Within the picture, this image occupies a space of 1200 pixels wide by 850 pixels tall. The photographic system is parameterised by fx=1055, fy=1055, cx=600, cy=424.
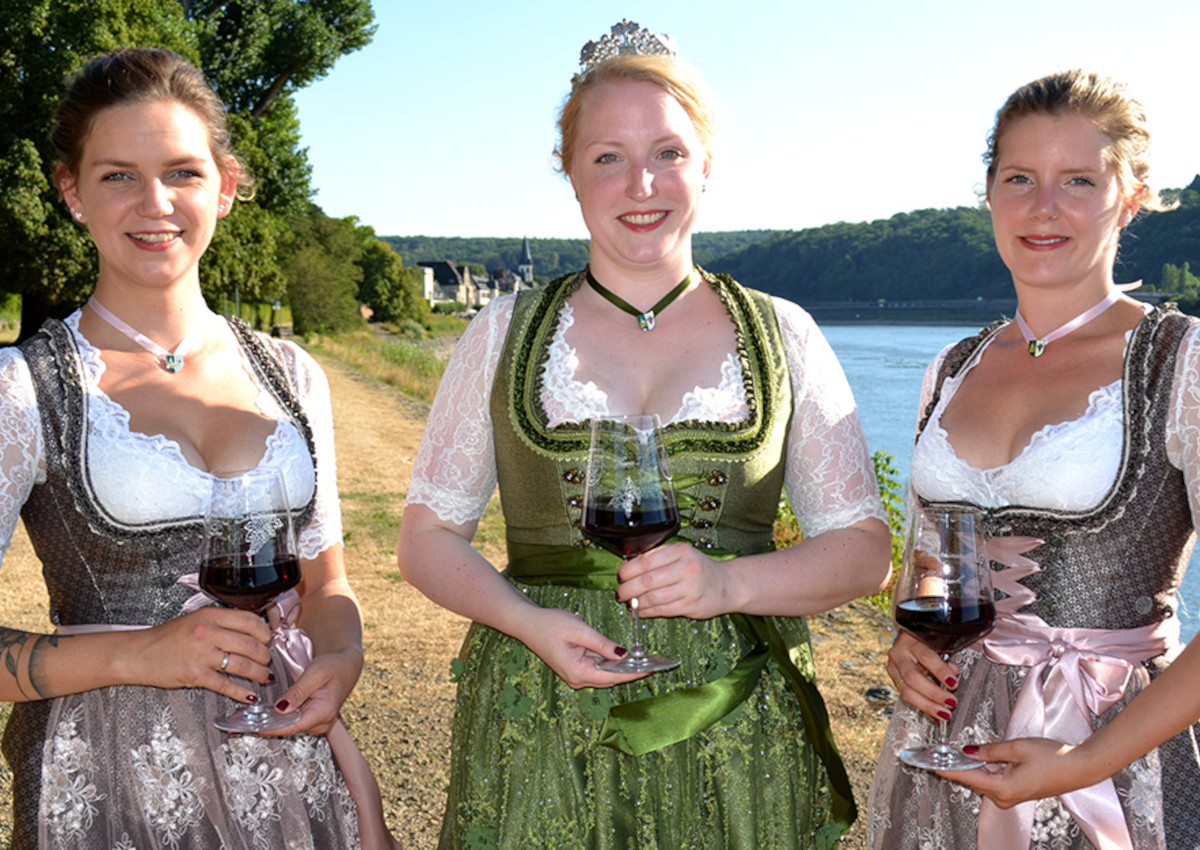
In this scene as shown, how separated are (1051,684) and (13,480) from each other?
2.15 m

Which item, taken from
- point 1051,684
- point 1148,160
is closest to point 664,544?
point 1051,684

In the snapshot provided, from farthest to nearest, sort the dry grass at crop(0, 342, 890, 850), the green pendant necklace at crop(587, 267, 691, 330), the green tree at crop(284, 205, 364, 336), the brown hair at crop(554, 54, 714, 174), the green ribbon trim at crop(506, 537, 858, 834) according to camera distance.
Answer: the green tree at crop(284, 205, 364, 336), the dry grass at crop(0, 342, 890, 850), the green pendant necklace at crop(587, 267, 691, 330), the brown hair at crop(554, 54, 714, 174), the green ribbon trim at crop(506, 537, 858, 834)

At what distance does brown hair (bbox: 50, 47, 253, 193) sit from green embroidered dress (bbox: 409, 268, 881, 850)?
826mm

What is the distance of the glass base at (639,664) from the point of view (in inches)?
79.3

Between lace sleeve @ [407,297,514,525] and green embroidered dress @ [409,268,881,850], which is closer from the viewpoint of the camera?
green embroidered dress @ [409,268,881,850]

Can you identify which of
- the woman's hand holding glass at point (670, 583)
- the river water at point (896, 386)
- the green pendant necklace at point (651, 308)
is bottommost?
the river water at point (896, 386)

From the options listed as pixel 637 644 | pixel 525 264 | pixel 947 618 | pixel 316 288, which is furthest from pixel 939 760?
pixel 525 264

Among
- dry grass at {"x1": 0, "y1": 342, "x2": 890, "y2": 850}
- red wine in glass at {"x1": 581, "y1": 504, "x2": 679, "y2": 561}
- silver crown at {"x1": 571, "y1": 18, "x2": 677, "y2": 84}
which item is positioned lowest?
dry grass at {"x1": 0, "y1": 342, "x2": 890, "y2": 850}

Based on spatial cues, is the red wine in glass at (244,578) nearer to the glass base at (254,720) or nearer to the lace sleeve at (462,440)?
the glass base at (254,720)

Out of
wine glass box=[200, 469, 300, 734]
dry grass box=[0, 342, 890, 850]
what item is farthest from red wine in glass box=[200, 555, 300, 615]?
dry grass box=[0, 342, 890, 850]

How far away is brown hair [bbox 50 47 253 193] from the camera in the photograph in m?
2.28

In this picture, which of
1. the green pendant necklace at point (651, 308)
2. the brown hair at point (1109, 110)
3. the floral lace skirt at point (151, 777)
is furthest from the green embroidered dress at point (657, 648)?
the brown hair at point (1109, 110)

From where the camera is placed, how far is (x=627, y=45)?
237 cm

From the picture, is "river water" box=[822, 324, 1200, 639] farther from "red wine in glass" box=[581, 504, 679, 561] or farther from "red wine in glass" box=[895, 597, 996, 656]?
"red wine in glass" box=[581, 504, 679, 561]
